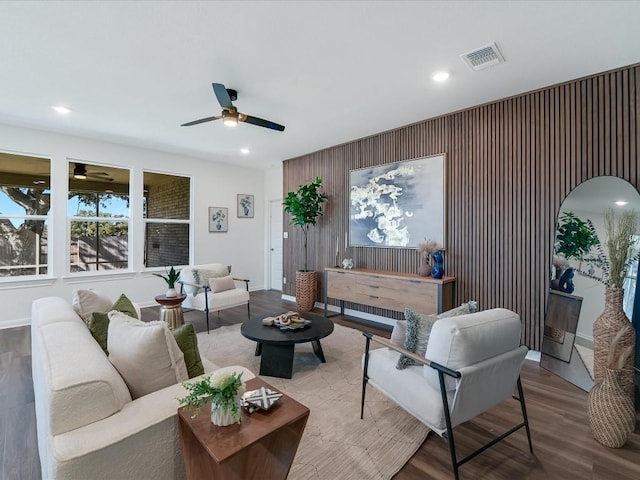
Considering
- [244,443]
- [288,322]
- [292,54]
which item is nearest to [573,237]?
[288,322]

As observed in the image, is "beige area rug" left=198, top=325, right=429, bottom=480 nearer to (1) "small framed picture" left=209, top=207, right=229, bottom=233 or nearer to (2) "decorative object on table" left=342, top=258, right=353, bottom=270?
(2) "decorative object on table" left=342, top=258, right=353, bottom=270

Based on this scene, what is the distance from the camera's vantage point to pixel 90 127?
175 inches

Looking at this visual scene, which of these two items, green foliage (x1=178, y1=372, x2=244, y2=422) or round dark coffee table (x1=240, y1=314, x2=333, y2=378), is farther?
round dark coffee table (x1=240, y1=314, x2=333, y2=378)

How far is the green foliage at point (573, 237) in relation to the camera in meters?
2.84

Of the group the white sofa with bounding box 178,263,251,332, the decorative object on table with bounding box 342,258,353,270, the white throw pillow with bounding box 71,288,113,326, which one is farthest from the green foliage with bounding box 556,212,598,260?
the white throw pillow with bounding box 71,288,113,326

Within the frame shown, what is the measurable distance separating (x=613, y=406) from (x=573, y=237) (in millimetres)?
1580

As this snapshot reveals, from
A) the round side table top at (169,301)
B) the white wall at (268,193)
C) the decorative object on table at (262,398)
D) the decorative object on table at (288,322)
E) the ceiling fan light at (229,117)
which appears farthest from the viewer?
the white wall at (268,193)

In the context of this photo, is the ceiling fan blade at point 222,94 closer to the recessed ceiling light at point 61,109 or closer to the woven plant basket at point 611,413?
the recessed ceiling light at point 61,109

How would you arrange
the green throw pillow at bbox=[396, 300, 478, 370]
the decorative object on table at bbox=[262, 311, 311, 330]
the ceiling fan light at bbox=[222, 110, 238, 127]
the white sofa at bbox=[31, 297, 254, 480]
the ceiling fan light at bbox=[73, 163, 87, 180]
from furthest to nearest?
the ceiling fan light at bbox=[73, 163, 87, 180], the ceiling fan light at bbox=[222, 110, 238, 127], the decorative object on table at bbox=[262, 311, 311, 330], the green throw pillow at bbox=[396, 300, 478, 370], the white sofa at bbox=[31, 297, 254, 480]

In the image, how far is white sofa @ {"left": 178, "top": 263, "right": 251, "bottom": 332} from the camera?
4.22 meters

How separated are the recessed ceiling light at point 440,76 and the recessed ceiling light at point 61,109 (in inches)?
167

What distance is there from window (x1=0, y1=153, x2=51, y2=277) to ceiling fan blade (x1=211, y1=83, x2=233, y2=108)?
11.7 ft

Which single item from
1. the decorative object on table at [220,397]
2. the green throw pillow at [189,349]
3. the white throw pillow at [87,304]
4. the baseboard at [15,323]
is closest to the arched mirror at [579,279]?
the decorative object on table at [220,397]

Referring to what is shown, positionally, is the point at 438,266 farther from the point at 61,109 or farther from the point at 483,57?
the point at 61,109
